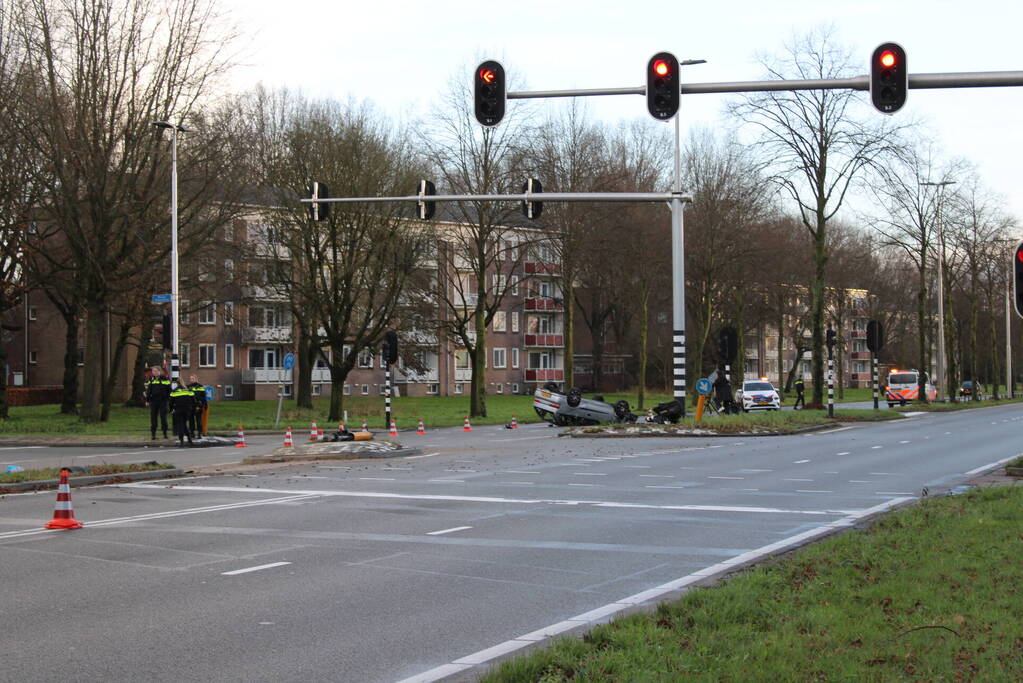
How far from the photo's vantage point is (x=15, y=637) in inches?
282

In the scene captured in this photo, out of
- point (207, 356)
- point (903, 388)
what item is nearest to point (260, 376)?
point (207, 356)

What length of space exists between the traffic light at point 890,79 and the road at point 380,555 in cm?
515

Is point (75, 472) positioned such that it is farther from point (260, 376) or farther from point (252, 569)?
point (260, 376)

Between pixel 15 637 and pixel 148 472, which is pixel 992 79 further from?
pixel 148 472

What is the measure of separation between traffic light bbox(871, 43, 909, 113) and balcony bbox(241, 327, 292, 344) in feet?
210

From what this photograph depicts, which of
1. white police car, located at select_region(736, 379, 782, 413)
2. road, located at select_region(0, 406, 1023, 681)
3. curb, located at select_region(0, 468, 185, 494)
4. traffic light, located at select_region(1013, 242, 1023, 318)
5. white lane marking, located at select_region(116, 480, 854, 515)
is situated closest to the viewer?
road, located at select_region(0, 406, 1023, 681)

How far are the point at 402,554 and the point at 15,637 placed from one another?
154 inches

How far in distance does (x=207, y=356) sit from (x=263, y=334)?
434 cm

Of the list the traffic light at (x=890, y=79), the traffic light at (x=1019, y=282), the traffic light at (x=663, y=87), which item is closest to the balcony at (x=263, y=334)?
the traffic light at (x=663, y=87)

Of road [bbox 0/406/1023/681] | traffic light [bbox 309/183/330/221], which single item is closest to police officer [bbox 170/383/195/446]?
traffic light [bbox 309/183/330/221]

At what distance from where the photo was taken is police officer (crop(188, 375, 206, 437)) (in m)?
30.1

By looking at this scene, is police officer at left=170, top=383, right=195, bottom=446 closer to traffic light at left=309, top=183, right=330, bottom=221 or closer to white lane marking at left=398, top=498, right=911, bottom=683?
traffic light at left=309, top=183, right=330, bottom=221

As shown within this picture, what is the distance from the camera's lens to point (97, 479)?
18.0 metres

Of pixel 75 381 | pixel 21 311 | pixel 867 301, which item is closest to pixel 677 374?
pixel 75 381
